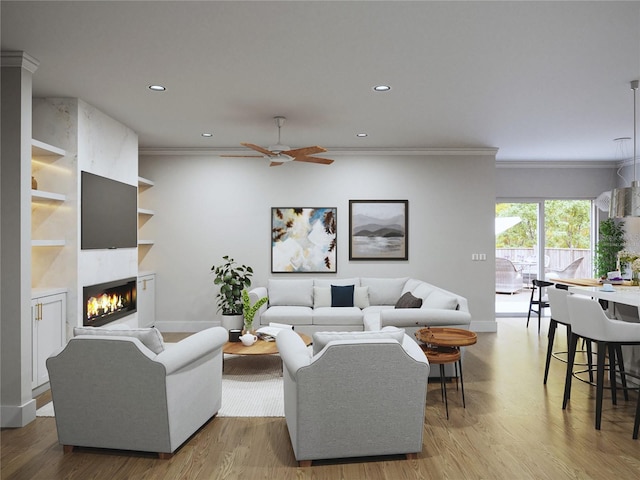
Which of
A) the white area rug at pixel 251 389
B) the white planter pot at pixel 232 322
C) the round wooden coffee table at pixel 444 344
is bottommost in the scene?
the white area rug at pixel 251 389

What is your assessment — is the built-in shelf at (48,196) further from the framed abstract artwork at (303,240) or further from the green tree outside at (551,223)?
the green tree outside at (551,223)

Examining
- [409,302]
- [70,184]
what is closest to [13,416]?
[70,184]

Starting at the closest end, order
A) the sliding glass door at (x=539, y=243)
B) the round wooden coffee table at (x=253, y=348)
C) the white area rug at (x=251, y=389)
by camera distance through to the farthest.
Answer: the white area rug at (x=251, y=389) → the round wooden coffee table at (x=253, y=348) → the sliding glass door at (x=539, y=243)

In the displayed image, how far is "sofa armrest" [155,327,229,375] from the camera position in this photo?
9.97ft

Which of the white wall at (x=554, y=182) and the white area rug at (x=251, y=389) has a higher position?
the white wall at (x=554, y=182)

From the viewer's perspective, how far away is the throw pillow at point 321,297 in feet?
23.0

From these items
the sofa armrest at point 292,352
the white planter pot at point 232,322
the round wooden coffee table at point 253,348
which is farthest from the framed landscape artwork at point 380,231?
the sofa armrest at point 292,352

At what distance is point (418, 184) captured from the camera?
301 inches

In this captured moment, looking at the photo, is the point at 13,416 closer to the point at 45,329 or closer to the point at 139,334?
the point at 45,329

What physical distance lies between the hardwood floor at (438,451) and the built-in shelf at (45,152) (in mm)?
2317

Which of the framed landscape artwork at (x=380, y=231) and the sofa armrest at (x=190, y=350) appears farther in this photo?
the framed landscape artwork at (x=380, y=231)

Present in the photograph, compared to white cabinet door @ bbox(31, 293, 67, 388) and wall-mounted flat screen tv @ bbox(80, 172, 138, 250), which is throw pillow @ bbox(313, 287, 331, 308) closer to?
wall-mounted flat screen tv @ bbox(80, 172, 138, 250)

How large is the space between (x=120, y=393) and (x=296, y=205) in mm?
4889

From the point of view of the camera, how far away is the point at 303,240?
761cm
